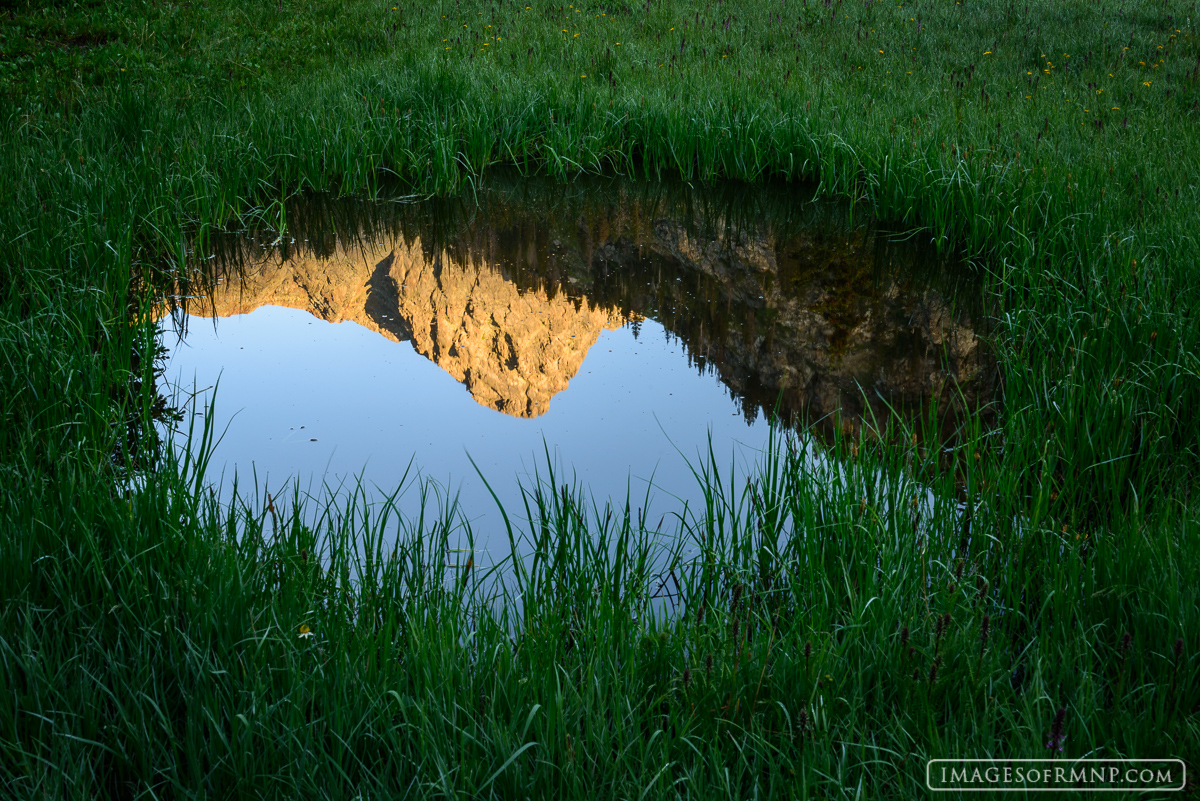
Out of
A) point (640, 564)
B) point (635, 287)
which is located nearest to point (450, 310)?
point (635, 287)

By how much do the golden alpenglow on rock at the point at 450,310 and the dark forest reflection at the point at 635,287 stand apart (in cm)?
1

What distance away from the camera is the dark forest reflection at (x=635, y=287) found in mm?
4148

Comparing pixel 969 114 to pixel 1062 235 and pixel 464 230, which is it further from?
pixel 464 230

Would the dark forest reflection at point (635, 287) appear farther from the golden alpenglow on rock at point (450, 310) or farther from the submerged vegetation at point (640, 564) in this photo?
the submerged vegetation at point (640, 564)

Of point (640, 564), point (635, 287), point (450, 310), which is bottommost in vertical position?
point (640, 564)

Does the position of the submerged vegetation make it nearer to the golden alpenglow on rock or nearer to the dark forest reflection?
the dark forest reflection

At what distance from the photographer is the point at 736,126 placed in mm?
6766

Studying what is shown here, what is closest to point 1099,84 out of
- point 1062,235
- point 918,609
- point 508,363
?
point 1062,235

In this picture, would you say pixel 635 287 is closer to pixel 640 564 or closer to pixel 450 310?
pixel 450 310

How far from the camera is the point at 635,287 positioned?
519cm

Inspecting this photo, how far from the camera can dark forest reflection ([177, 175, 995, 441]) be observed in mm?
4148

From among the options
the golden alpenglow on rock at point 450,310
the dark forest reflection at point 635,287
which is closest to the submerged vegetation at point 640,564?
the dark forest reflection at point 635,287

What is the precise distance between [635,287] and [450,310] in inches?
45.8

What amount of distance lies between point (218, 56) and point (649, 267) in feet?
18.9
